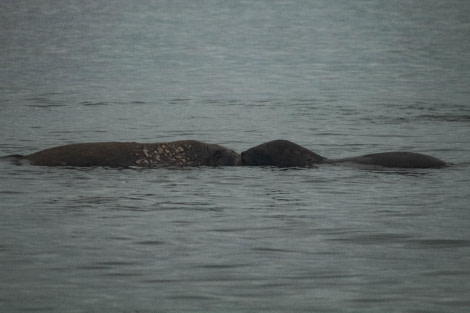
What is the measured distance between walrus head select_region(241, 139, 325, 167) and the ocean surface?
0.40 metres

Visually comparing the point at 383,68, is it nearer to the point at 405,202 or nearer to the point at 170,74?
the point at 170,74

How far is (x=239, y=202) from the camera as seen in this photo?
18.1 m

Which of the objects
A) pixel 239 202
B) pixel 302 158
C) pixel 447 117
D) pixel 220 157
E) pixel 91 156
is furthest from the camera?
pixel 447 117

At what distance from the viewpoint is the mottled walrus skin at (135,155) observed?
20875mm

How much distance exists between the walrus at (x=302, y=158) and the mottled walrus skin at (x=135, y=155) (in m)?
0.43

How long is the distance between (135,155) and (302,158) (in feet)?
9.05

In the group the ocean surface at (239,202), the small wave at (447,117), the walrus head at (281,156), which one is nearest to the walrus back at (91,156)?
the ocean surface at (239,202)

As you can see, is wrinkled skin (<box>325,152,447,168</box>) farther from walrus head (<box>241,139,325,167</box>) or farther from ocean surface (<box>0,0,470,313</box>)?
walrus head (<box>241,139,325,167</box>)

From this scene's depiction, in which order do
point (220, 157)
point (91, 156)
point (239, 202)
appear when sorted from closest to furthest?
point (239, 202) → point (91, 156) → point (220, 157)

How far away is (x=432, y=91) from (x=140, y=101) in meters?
9.44

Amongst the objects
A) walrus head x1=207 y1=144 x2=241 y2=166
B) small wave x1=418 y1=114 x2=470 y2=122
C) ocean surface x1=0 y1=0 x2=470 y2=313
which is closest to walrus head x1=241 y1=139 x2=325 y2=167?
walrus head x1=207 y1=144 x2=241 y2=166

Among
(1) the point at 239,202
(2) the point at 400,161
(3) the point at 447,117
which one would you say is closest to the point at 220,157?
(2) the point at 400,161

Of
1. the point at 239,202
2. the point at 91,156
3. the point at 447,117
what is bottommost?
the point at 239,202

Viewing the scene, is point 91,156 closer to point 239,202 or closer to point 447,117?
point 239,202
